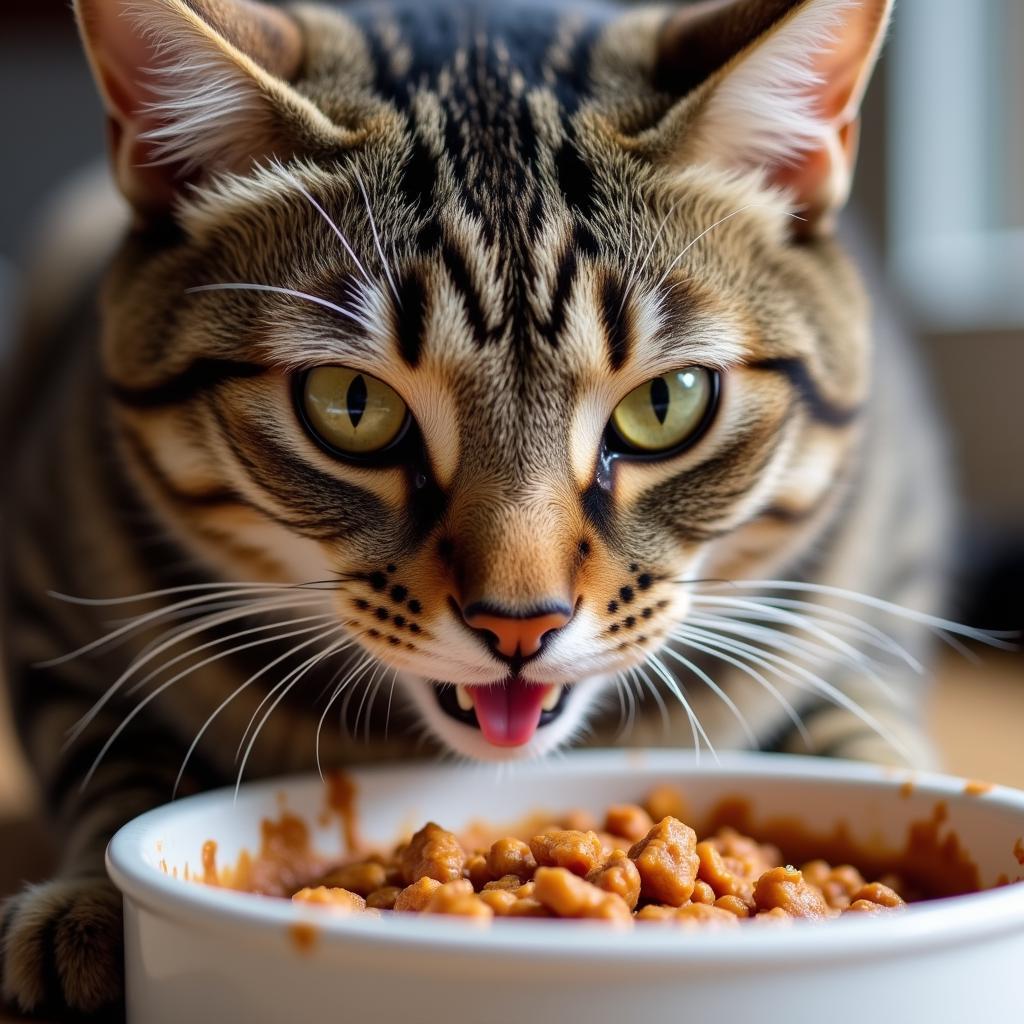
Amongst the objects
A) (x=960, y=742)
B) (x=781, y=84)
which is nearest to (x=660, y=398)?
(x=781, y=84)

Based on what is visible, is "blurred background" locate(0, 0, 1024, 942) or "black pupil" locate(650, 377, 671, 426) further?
"blurred background" locate(0, 0, 1024, 942)

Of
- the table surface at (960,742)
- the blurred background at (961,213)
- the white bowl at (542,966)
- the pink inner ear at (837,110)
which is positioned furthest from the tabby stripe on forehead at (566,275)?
the blurred background at (961,213)

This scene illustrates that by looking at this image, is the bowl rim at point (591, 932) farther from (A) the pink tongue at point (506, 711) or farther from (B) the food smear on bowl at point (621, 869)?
(A) the pink tongue at point (506, 711)

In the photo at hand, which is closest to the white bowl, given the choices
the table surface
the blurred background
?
the table surface

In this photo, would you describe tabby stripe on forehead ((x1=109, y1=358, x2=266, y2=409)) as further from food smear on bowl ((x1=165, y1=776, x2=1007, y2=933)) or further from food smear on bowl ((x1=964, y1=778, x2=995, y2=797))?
food smear on bowl ((x1=964, y1=778, x2=995, y2=797))

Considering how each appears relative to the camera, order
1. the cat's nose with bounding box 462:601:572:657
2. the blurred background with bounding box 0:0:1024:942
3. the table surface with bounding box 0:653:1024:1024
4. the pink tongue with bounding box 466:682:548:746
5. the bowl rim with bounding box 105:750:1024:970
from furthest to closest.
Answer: the blurred background with bounding box 0:0:1024:942 < the table surface with bounding box 0:653:1024:1024 < the pink tongue with bounding box 466:682:548:746 < the cat's nose with bounding box 462:601:572:657 < the bowl rim with bounding box 105:750:1024:970

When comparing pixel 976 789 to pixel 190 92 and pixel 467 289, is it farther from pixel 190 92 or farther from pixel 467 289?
pixel 190 92
